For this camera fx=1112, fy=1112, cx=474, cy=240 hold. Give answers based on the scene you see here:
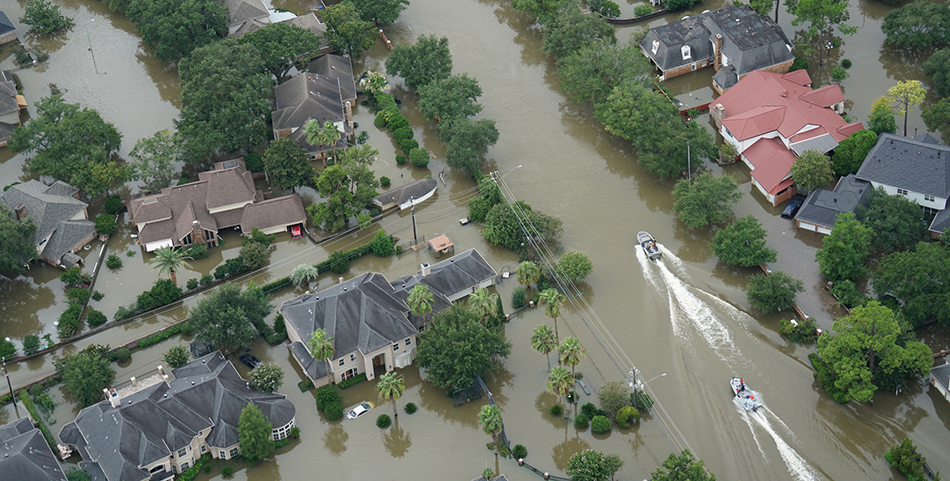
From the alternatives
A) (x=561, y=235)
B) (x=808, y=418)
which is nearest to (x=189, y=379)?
(x=561, y=235)

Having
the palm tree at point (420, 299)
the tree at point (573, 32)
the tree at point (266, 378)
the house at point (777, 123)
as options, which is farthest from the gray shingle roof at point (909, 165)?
the tree at point (266, 378)

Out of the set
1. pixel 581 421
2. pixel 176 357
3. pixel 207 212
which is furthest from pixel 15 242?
pixel 581 421

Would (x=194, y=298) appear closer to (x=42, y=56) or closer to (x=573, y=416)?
(x=573, y=416)

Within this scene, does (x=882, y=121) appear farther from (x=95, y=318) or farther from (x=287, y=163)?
(x=95, y=318)

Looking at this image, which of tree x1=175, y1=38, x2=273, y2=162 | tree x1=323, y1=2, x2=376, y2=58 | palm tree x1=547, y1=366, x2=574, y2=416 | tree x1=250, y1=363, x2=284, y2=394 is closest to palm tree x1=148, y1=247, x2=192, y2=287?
tree x1=250, y1=363, x2=284, y2=394

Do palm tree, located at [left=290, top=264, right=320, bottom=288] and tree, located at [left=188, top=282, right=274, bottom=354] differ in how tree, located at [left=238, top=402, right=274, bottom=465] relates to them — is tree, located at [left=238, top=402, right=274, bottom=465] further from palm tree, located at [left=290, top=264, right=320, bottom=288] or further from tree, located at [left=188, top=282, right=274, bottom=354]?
palm tree, located at [left=290, top=264, right=320, bottom=288]

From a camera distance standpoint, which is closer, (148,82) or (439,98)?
(439,98)

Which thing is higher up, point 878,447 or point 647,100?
point 647,100
